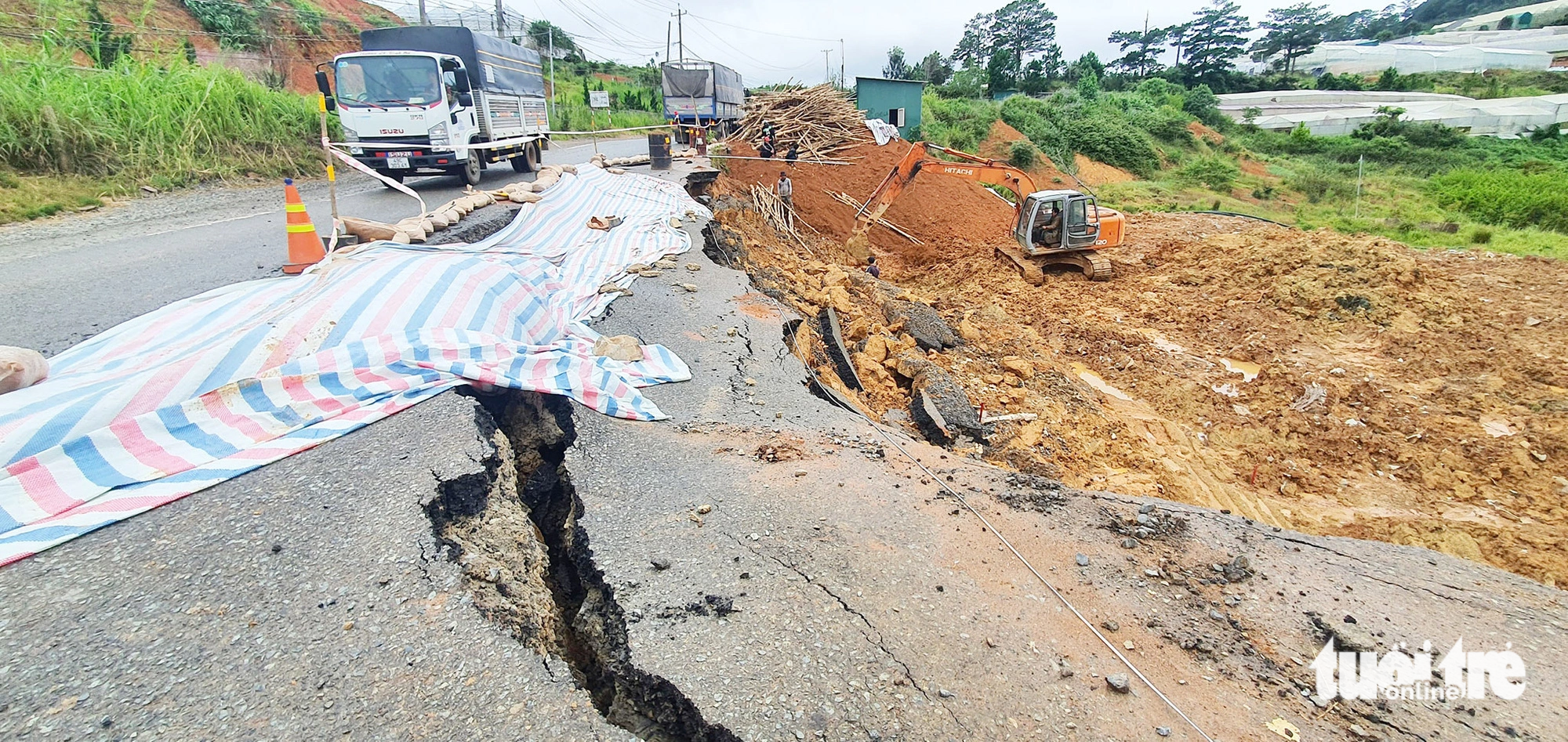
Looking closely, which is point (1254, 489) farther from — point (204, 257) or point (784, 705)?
point (204, 257)

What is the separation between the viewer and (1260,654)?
3.08 m

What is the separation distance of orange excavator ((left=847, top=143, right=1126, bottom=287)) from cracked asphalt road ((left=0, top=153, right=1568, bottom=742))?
870cm

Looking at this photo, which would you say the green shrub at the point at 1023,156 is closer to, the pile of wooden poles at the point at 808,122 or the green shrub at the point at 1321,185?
the green shrub at the point at 1321,185

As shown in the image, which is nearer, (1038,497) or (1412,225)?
(1038,497)

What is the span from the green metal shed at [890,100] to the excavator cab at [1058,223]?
46.0 feet

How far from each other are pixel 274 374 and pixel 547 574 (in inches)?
78.2

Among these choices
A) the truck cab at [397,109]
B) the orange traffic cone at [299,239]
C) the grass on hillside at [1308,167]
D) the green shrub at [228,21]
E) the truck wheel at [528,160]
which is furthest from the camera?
the green shrub at [228,21]

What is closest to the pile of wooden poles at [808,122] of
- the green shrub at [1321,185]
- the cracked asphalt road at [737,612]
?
the cracked asphalt road at [737,612]

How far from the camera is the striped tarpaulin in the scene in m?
2.91

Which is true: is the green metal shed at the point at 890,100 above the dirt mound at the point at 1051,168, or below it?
above

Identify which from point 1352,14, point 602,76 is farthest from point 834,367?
point 1352,14

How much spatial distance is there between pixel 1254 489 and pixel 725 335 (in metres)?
5.14

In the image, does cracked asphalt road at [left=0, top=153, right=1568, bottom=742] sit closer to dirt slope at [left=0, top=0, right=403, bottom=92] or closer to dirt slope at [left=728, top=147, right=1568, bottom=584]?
dirt slope at [left=728, top=147, right=1568, bottom=584]

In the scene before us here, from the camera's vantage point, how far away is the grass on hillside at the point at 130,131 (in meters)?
9.59
